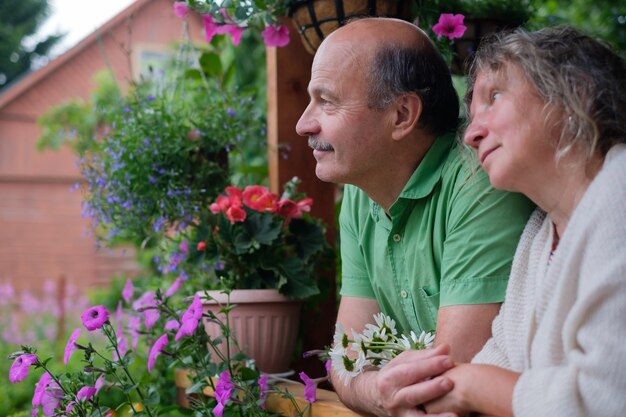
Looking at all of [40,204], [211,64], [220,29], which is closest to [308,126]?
[220,29]

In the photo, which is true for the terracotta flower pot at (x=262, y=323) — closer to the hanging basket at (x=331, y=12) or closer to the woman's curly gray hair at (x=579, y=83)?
the hanging basket at (x=331, y=12)

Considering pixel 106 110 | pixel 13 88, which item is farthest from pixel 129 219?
pixel 13 88

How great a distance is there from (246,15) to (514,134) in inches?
45.4

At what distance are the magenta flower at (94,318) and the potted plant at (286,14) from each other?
0.94 metres

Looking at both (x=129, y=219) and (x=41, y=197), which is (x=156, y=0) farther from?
(x=129, y=219)

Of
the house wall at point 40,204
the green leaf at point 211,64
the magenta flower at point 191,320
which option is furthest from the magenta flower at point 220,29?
the house wall at point 40,204

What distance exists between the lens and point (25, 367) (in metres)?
1.68

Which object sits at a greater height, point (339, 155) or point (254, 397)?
point (339, 155)

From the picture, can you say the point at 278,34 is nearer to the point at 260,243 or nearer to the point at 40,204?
the point at 260,243

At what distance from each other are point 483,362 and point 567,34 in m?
0.60

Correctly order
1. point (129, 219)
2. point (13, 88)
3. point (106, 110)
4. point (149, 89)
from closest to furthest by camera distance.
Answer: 1. point (129, 219)
2. point (106, 110)
3. point (149, 89)
4. point (13, 88)

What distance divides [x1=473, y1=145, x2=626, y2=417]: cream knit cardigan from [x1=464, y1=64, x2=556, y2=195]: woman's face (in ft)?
0.33

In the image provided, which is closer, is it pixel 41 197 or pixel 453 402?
pixel 453 402

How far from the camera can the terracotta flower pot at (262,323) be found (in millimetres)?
2105
